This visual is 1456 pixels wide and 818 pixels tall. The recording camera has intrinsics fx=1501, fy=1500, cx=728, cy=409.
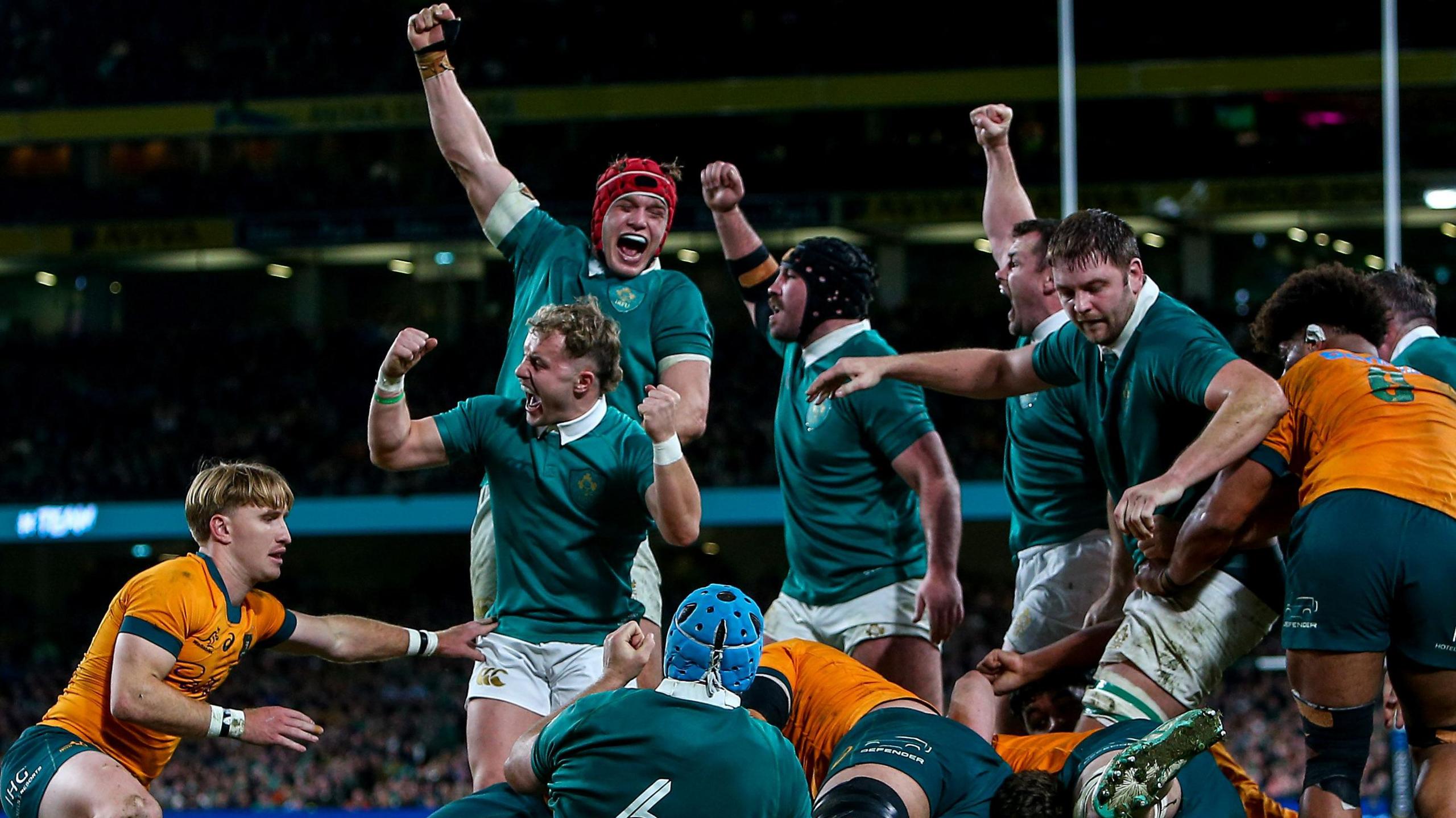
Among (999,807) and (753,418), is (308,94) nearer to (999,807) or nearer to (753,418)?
(753,418)

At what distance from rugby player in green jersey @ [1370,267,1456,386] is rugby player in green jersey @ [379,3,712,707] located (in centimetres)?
233

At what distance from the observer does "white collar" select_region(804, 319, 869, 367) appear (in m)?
5.25

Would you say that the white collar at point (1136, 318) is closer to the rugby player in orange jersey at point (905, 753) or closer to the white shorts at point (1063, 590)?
the white shorts at point (1063, 590)

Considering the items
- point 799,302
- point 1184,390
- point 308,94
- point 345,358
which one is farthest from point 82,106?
point 1184,390

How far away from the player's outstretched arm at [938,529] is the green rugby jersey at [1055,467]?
0.38m

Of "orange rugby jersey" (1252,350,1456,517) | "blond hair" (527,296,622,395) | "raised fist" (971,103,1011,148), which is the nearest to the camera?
"orange rugby jersey" (1252,350,1456,517)

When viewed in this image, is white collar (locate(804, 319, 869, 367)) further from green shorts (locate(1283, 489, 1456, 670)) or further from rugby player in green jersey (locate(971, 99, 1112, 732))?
green shorts (locate(1283, 489, 1456, 670))

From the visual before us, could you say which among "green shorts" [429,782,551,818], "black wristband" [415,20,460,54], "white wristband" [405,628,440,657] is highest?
"black wristband" [415,20,460,54]

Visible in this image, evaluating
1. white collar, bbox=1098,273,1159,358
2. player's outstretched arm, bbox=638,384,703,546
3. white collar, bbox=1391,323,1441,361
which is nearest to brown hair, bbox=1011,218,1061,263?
white collar, bbox=1098,273,1159,358

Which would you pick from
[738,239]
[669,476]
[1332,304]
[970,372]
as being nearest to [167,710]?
[669,476]

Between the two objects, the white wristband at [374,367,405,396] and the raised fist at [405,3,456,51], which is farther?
the raised fist at [405,3,456,51]

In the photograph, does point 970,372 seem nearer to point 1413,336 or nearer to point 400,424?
point 1413,336

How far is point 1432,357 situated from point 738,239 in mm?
2540

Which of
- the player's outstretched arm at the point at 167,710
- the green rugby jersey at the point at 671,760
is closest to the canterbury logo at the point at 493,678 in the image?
the player's outstretched arm at the point at 167,710
